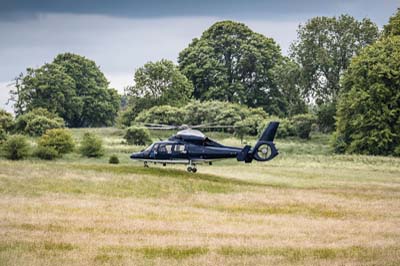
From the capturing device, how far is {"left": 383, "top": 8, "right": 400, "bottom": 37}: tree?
70.4m

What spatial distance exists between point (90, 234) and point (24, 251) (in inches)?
138

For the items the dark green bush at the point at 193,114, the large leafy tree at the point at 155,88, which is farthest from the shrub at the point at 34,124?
the large leafy tree at the point at 155,88

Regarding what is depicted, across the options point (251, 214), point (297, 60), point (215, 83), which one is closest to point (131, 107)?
point (215, 83)

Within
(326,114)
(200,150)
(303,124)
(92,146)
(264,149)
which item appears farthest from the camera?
(326,114)

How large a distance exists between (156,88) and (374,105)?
3383 centimetres

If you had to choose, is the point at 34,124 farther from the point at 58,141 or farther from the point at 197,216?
the point at 197,216

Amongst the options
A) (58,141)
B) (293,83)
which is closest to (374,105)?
(293,83)

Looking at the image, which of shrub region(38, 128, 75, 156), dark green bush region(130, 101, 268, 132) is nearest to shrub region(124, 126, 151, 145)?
dark green bush region(130, 101, 268, 132)

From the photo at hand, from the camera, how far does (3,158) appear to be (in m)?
49.5

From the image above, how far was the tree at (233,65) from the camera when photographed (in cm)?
9531

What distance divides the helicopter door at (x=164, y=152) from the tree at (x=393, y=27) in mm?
37784

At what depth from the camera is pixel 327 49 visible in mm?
78000

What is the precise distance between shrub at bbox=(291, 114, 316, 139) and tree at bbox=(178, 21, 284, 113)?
1841cm

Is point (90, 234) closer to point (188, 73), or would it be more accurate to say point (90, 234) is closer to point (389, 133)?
point (389, 133)
